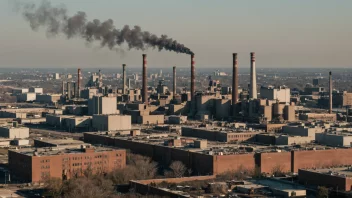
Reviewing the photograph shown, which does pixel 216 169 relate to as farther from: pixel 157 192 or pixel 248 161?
pixel 157 192

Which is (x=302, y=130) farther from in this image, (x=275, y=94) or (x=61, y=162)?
(x=275, y=94)

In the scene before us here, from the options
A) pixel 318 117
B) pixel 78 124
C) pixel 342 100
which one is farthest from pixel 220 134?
pixel 342 100

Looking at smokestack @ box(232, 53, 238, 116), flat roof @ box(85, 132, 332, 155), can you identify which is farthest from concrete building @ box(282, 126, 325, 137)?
smokestack @ box(232, 53, 238, 116)

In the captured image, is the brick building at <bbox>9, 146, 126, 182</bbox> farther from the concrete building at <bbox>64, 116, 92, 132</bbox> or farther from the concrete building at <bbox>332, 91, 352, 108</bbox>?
the concrete building at <bbox>332, 91, 352, 108</bbox>

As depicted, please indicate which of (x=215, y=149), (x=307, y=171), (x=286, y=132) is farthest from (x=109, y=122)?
(x=307, y=171)

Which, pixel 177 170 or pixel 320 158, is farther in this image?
pixel 320 158

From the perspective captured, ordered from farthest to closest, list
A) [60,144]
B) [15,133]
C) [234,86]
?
1. [234,86]
2. [15,133]
3. [60,144]

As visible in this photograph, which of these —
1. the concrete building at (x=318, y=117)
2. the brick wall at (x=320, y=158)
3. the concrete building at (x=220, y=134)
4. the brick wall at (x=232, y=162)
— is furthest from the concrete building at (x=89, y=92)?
the brick wall at (x=232, y=162)
